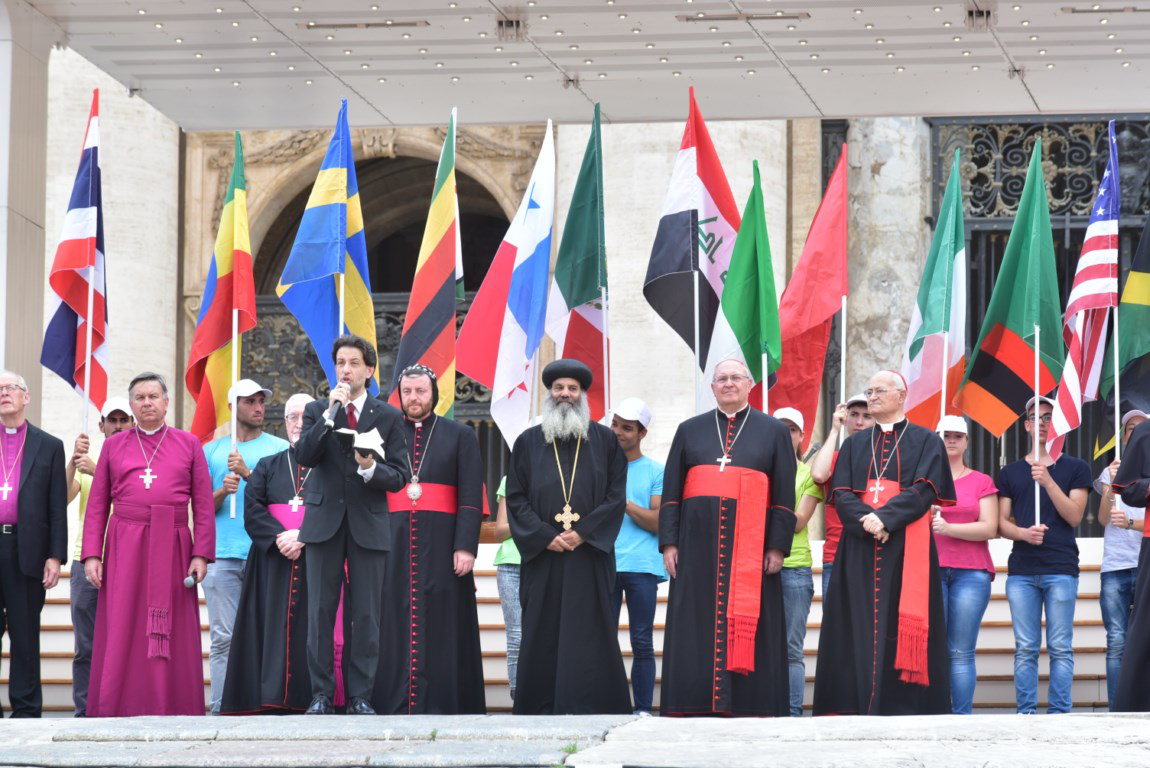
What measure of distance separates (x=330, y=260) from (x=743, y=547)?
3.44 metres

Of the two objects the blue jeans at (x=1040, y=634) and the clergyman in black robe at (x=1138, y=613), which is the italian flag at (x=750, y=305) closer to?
the blue jeans at (x=1040, y=634)

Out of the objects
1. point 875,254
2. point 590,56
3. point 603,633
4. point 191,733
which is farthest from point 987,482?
point 875,254

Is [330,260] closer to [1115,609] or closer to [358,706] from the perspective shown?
[358,706]

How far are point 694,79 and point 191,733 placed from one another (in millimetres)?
7042

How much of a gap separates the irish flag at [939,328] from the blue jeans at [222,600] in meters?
4.11

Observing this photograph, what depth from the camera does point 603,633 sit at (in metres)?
9.13

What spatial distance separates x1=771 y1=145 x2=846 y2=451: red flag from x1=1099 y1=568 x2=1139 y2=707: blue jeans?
2309mm

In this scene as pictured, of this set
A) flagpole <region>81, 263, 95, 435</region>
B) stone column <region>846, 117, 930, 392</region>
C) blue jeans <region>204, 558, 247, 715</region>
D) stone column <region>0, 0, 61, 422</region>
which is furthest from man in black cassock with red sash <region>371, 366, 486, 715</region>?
stone column <region>846, 117, 930, 392</region>

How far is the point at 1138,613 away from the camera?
28.9ft

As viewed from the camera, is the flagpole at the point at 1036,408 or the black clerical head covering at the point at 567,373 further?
the flagpole at the point at 1036,408

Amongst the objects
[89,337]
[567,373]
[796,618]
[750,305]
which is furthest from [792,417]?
[89,337]

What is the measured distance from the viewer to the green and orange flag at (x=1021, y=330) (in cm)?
1088

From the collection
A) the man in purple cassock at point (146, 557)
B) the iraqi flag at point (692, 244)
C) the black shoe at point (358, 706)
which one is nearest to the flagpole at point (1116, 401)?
the iraqi flag at point (692, 244)

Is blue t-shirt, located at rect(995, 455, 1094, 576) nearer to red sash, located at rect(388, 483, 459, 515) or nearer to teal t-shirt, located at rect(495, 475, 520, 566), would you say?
teal t-shirt, located at rect(495, 475, 520, 566)
